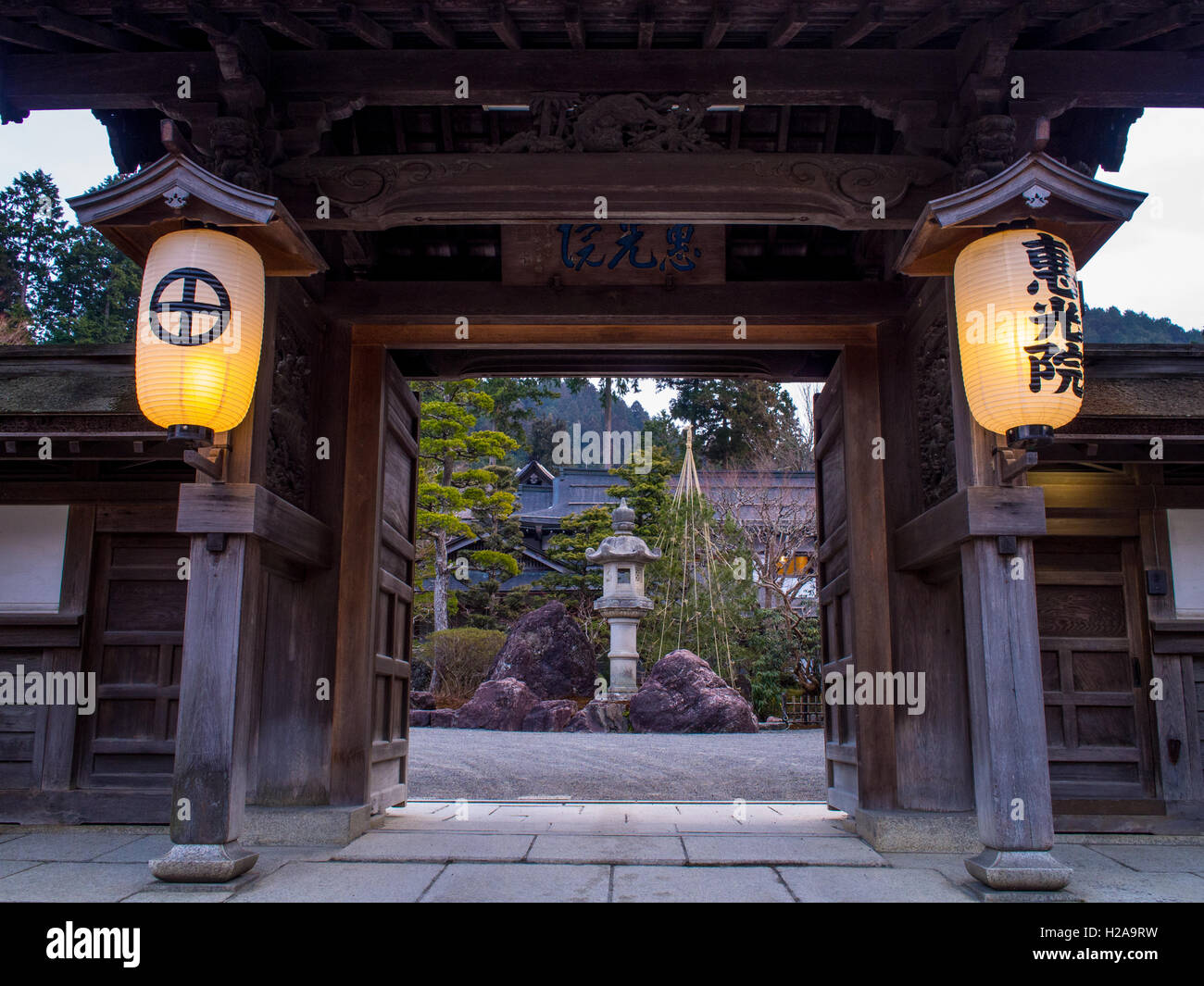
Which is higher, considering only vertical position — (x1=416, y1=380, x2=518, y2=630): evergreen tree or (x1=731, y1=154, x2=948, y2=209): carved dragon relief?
(x1=416, y1=380, x2=518, y2=630): evergreen tree

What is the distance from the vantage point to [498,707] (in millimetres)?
16906

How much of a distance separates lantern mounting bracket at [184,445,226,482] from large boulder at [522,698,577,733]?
12486 millimetres

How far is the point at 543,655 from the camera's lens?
1897cm

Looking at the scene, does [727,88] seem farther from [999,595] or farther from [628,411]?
[628,411]

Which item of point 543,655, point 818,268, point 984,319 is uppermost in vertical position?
point 818,268

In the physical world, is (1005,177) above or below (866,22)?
below

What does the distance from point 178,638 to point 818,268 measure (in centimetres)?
554

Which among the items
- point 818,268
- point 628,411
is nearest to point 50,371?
point 818,268

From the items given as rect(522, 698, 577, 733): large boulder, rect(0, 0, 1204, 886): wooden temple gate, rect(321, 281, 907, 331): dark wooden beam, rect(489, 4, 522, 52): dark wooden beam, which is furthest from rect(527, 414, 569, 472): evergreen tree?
rect(489, 4, 522, 52): dark wooden beam

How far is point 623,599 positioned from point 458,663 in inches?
174

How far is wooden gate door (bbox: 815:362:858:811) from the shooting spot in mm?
6336

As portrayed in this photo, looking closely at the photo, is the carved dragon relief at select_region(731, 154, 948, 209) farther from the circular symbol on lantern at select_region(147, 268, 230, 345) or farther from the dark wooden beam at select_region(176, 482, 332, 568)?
the dark wooden beam at select_region(176, 482, 332, 568)

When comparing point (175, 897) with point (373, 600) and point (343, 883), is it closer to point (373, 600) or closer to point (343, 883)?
point (343, 883)

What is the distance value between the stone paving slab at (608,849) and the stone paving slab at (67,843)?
2.54 metres
